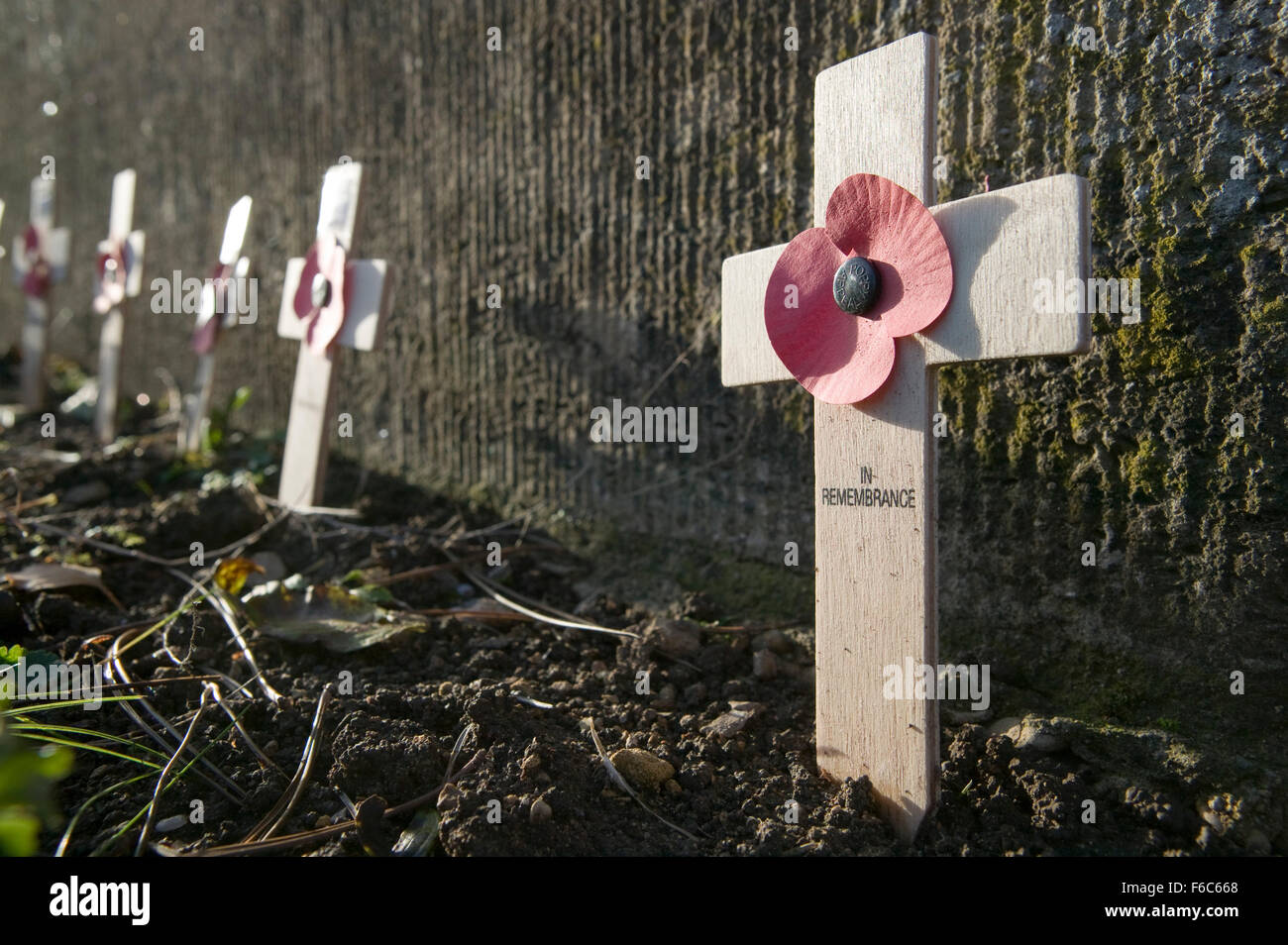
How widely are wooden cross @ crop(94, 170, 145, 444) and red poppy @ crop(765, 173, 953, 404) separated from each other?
4.02 meters

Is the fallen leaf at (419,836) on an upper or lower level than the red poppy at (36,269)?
lower

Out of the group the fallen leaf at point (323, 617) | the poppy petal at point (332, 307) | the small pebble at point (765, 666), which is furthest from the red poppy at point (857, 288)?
the poppy petal at point (332, 307)

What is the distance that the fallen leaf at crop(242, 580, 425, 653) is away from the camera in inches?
88.4

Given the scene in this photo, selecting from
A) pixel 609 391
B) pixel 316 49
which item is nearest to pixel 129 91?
pixel 316 49

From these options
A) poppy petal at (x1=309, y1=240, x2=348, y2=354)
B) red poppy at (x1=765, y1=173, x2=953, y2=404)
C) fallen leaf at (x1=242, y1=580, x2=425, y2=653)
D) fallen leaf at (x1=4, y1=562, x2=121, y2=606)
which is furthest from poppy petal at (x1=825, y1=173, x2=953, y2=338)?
fallen leaf at (x1=4, y1=562, x2=121, y2=606)

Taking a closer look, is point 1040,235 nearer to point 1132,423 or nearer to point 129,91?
point 1132,423

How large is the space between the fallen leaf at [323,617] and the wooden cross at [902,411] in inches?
43.0

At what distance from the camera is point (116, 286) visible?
4.80m

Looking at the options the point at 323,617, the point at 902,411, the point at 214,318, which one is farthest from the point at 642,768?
the point at 214,318

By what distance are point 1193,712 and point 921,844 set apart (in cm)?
61

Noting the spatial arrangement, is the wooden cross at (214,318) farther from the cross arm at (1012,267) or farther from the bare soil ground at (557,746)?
the cross arm at (1012,267)

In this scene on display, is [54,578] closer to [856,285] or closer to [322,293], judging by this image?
[322,293]

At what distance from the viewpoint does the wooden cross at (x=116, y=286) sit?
473 centimetres

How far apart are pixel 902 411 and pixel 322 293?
90.9 inches
